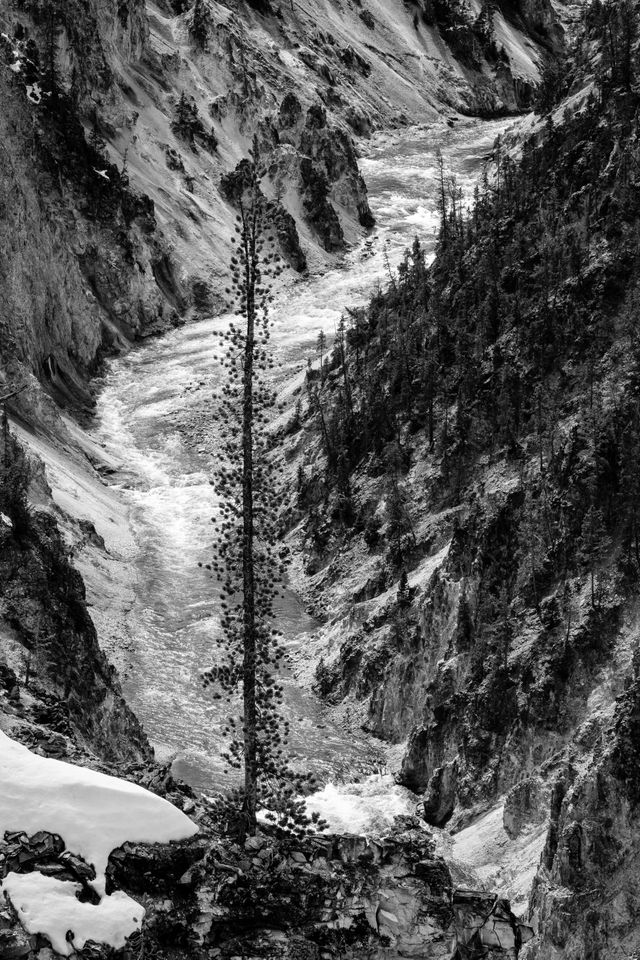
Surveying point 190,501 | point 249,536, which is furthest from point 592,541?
point 190,501

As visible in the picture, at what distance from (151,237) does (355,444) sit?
36618 millimetres

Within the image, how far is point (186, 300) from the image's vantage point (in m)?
82.8

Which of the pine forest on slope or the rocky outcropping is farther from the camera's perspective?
the pine forest on slope

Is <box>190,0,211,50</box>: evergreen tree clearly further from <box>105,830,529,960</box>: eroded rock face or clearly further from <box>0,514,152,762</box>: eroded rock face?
<box>105,830,529,960</box>: eroded rock face

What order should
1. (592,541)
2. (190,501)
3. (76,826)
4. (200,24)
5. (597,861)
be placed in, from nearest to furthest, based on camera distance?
(76,826), (597,861), (592,541), (190,501), (200,24)

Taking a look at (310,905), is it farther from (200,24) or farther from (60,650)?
(200,24)

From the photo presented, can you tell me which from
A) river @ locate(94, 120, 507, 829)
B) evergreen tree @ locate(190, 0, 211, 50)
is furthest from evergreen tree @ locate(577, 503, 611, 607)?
evergreen tree @ locate(190, 0, 211, 50)

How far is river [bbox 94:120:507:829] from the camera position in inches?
1480

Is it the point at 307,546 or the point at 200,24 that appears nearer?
the point at 307,546

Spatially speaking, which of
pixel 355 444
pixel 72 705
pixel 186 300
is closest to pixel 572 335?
pixel 355 444

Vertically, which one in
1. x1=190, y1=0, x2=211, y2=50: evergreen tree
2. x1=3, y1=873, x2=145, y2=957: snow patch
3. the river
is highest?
x1=190, y1=0, x2=211, y2=50: evergreen tree

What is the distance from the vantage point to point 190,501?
5916cm

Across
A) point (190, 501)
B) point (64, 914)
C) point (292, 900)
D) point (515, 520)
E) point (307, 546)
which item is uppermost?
point (64, 914)

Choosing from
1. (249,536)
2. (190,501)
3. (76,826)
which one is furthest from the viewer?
(190,501)
